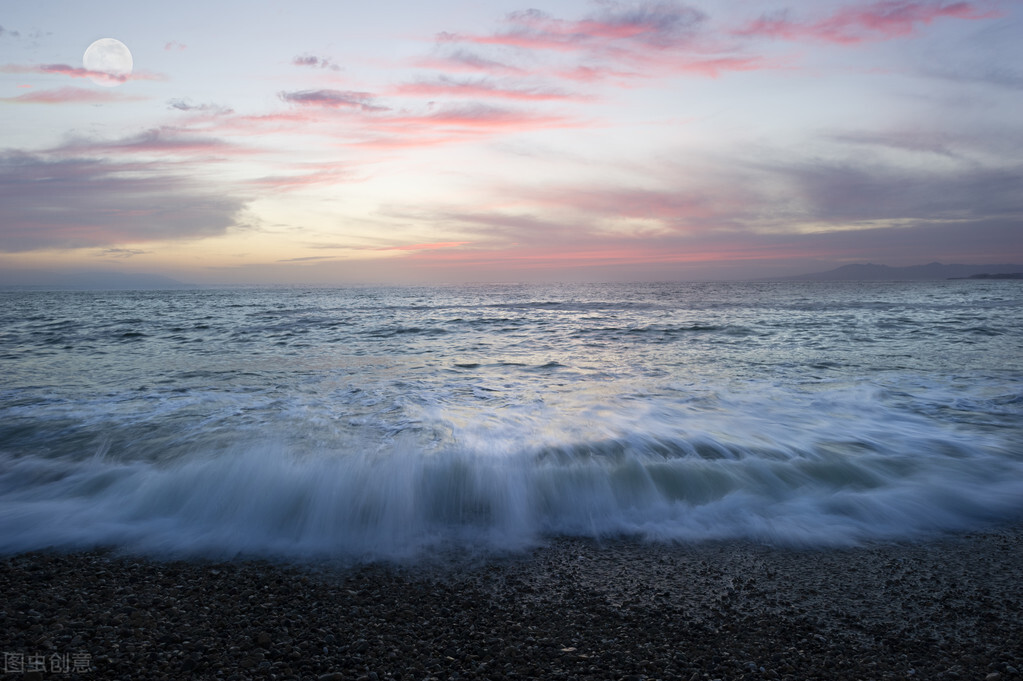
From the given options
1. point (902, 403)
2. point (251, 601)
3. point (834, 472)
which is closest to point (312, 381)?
point (251, 601)

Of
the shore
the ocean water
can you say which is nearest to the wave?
the ocean water

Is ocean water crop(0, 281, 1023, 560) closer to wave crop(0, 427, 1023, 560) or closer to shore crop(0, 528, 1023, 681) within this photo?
wave crop(0, 427, 1023, 560)

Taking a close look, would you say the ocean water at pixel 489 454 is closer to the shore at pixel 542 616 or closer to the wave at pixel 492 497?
the wave at pixel 492 497

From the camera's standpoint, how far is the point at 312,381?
9289 millimetres

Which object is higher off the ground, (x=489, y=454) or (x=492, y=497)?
(x=489, y=454)

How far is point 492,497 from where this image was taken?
457 cm

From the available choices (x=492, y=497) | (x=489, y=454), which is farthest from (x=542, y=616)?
(x=489, y=454)

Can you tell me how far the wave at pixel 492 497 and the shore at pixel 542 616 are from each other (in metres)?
0.33

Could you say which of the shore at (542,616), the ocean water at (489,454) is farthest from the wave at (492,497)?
the shore at (542,616)

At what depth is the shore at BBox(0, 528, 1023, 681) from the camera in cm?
246

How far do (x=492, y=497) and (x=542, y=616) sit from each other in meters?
1.75

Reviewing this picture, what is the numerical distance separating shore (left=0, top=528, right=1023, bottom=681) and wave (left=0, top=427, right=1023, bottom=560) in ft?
1.10

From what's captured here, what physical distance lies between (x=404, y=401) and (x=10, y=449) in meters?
A: 4.38

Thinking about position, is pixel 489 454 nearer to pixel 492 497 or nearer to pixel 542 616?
pixel 492 497
